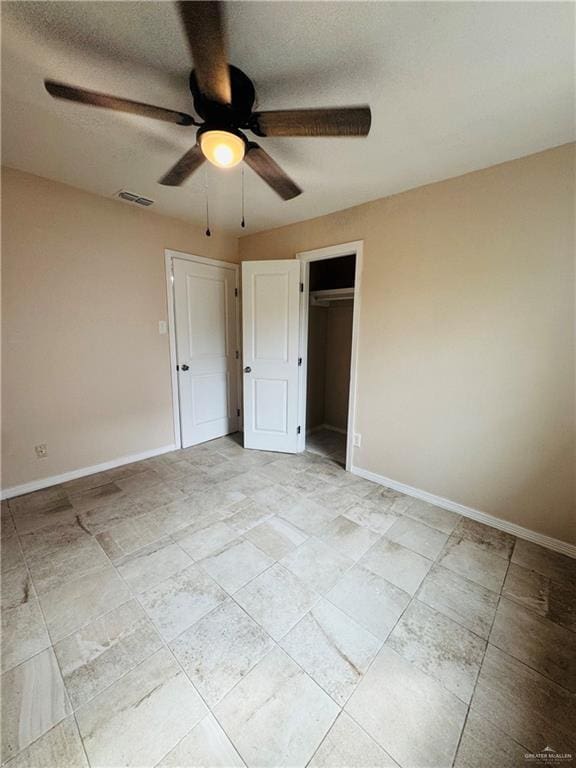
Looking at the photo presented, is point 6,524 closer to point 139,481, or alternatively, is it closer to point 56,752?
point 139,481

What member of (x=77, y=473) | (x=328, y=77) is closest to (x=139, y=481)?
(x=77, y=473)

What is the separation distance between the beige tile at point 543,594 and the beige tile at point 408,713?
0.72 meters

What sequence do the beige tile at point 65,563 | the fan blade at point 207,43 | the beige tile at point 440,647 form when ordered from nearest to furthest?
the fan blade at point 207,43
the beige tile at point 440,647
the beige tile at point 65,563

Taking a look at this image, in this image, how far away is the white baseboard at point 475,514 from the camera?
6.16 ft

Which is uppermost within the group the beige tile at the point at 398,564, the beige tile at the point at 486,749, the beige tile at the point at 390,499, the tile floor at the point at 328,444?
the tile floor at the point at 328,444

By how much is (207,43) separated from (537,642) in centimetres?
265

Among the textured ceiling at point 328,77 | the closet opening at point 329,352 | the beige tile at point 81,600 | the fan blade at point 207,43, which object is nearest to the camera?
the fan blade at point 207,43

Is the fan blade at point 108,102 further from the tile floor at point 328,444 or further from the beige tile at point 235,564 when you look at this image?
the tile floor at point 328,444

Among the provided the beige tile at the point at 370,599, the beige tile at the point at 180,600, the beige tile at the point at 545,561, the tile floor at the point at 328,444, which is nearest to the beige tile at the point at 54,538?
the beige tile at the point at 180,600

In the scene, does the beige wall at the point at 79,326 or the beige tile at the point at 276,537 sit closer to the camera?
the beige tile at the point at 276,537

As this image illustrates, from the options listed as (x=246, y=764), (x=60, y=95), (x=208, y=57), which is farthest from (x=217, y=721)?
(x=60, y=95)

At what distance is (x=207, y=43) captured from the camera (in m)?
0.93

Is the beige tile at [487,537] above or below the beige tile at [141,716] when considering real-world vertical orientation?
above

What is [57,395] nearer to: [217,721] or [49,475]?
[49,475]
